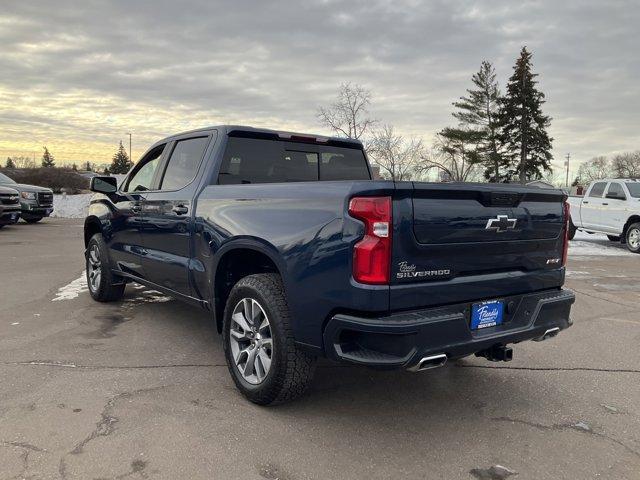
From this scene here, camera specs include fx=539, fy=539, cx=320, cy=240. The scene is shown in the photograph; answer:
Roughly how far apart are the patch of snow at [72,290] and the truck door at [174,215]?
7.13 ft

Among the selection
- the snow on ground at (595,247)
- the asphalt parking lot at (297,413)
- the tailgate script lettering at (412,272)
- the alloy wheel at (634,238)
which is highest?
the tailgate script lettering at (412,272)

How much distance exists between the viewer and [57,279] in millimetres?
8016

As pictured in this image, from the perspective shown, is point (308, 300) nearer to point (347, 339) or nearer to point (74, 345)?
point (347, 339)

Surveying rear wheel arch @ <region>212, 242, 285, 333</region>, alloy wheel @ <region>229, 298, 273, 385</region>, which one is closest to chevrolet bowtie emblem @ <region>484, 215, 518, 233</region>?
rear wheel arch @ <region>212, 242, 285, 333</region>

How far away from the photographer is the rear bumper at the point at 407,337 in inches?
110

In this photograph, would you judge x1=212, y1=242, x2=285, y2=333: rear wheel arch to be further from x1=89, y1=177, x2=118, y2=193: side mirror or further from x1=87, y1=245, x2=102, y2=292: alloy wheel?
x1=87, y1=245, x2=102, y2=292: alloy wheel

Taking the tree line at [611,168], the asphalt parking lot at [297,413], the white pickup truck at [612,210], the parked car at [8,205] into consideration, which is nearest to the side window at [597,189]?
the white pickup truck at [612,210]

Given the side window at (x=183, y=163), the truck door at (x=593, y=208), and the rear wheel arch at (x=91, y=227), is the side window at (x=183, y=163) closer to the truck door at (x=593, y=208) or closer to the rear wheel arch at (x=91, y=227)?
the rear wheel arch at (x=91, y=227)

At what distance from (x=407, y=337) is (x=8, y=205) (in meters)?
16.4

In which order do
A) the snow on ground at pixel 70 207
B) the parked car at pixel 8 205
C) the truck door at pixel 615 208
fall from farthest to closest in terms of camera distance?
the snow on ground at pixel 70 207
the parked car at pixel 8 205
the truck door at pixel 615 208

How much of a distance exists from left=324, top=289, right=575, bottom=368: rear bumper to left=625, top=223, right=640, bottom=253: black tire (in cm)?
1248

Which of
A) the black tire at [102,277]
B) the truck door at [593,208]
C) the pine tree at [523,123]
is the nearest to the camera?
the black tire at [102,277]

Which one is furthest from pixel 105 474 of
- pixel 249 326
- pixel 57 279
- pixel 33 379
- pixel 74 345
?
pixel 57 279

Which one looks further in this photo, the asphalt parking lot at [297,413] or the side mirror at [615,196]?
the side mirror at [615,196]
